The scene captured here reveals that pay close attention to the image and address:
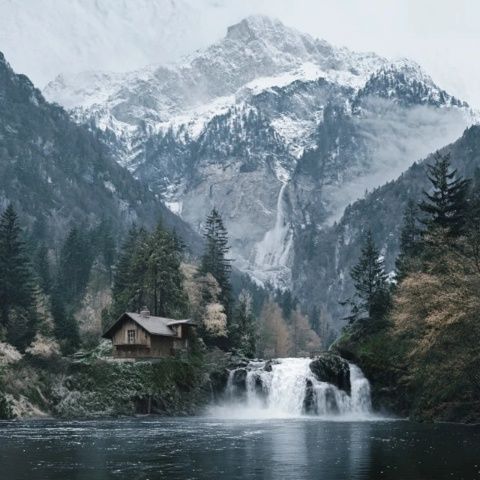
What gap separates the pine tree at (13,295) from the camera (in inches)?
3521

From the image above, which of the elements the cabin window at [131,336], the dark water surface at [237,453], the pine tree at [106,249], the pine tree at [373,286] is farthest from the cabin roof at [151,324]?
the pine tree at [106,249]

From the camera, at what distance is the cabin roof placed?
8800 centimetres

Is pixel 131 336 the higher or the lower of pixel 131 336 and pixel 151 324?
the lower

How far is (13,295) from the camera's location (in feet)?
310

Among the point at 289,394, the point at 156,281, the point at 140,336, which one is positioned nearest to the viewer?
the point at 140,336

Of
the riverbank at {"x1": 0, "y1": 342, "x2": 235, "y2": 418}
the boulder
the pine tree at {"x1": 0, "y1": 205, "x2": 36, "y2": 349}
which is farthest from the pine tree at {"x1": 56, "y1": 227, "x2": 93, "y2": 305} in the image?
the boulder

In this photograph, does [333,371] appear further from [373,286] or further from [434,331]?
[434,331]

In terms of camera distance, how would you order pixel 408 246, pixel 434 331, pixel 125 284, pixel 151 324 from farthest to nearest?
pixel 125 284
pixel 408 246
pixel 151 324
pixel 434 331

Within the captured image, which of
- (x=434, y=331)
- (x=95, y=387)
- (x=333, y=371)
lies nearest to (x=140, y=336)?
(x=95, y=387)

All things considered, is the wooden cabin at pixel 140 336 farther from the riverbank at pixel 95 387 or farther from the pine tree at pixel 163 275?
the pine tree at pixel 163 275

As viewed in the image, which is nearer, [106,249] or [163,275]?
[163,275]

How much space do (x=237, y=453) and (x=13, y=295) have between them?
60.6 meters

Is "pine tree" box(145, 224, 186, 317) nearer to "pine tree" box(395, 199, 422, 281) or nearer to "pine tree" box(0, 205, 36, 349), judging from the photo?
"pine tree" box(0, 205, 36, 349)

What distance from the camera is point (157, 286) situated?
102 metres
